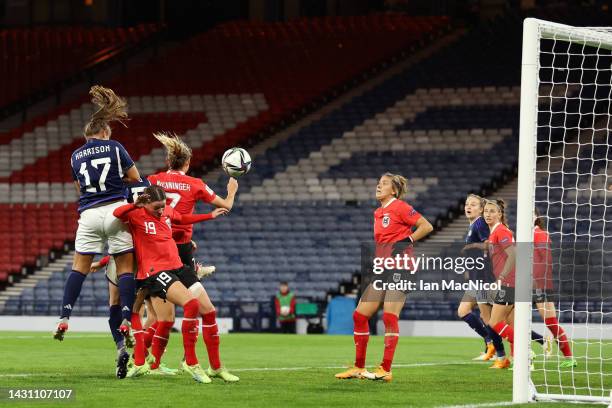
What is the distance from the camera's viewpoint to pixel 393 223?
33.9ft

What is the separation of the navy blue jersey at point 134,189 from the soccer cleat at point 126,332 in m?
1.14

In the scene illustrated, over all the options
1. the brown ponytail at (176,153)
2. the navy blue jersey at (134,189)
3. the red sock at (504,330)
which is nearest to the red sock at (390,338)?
the brown ponytail at (176,153)

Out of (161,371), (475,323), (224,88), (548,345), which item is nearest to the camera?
(161,371)

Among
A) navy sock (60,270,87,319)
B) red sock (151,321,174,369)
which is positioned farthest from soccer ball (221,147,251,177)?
navy sock (60,270,87,319)

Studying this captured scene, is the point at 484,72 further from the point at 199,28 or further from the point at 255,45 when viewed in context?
the point at 199,28

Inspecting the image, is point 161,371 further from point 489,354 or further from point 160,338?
point 489,354

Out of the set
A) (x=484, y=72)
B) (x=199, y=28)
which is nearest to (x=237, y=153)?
(x=484, y=72)

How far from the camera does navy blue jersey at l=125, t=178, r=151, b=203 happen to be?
1038 centimetres

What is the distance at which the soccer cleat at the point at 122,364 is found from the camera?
32.3 ft

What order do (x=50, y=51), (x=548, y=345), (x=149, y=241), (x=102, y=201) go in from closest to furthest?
(x=149, y=241) < (x=102, y=201) < (x=548, y=345) < (x=50, y=51)

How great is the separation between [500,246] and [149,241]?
4363 mm

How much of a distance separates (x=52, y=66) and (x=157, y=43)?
351 cm

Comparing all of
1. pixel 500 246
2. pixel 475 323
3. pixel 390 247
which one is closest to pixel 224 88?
pixel 475 323

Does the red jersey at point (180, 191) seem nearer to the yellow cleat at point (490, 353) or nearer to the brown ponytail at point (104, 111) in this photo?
the brown ponytail at point (104, 111)
